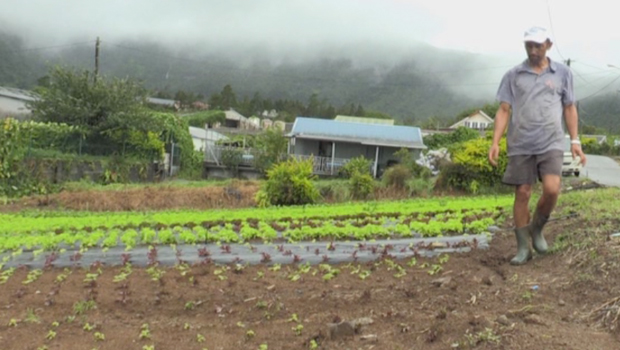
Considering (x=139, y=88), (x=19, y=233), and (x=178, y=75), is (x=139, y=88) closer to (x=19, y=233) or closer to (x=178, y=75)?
(x=19, y=233)

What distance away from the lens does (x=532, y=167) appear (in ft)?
14.6

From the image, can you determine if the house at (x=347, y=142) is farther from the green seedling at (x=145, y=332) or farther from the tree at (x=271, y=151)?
the green seedling at (x=145, y=332)

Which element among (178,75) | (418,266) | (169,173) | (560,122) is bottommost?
(169,173)

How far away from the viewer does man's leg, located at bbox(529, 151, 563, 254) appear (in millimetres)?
4289

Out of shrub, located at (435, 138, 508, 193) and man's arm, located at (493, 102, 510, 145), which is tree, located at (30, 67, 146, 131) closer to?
shrub, located at (435, 138, 508, 193)

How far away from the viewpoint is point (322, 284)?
15.1 ft

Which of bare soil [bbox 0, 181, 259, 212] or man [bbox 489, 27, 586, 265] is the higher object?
man [bbox 489, 27, 586, 265]

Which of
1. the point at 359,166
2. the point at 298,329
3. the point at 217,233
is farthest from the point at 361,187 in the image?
the point at 298,329

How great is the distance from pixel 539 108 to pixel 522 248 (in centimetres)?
119

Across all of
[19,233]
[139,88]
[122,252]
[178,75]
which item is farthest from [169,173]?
[178,75]

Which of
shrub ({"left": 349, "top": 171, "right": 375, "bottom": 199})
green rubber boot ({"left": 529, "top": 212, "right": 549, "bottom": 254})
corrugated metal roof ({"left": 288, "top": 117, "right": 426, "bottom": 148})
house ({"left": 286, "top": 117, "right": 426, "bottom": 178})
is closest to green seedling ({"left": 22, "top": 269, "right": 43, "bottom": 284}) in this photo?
green rubber boot ({"left": 529, "top": 212, "right": 549, "bottom": 254})

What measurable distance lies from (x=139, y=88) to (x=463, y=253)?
2304cm

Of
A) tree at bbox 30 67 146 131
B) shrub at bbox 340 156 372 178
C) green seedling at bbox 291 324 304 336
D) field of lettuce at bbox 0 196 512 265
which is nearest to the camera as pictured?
green seedling at bbox 291 324 304 336

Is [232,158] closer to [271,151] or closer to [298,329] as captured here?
[271,151]
